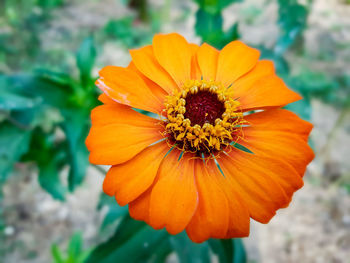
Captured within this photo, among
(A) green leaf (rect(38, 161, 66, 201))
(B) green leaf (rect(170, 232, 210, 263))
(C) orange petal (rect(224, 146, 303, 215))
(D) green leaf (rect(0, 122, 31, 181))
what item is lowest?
(A) green leaf (rect(38, 161, 66, 201))

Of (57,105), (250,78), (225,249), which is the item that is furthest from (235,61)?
Answer: (57,105)

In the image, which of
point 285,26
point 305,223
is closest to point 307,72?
point 305,223

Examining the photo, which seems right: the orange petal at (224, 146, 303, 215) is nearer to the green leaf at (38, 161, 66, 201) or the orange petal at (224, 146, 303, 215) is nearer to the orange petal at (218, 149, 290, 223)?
the orange petal at (218, 149, 290, 223)

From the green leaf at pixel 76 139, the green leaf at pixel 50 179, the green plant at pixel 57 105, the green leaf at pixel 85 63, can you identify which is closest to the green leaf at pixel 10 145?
the green plant at pixel 57 105

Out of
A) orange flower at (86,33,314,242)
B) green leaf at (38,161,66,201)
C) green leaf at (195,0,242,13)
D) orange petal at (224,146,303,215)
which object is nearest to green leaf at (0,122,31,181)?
green leaf at (38,161,66,201)

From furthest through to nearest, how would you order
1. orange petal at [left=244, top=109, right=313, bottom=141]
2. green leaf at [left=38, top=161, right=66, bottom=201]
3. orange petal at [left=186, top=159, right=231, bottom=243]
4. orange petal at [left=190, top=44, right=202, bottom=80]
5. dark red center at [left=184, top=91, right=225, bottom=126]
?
green leaf at [left=38, top=161, right=66, bottom=201] < orange petal at [left=190, top=44, right=202, bottom=80] < dark red center at [left=184, top=91, right=225, bottom=126] < orange petal at [left=244, top=109, right=313, bottom=141] < orange petal at [left=186, top=159, right=231, bottom=243]

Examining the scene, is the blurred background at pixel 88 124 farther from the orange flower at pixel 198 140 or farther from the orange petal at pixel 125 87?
the orange petal at pixel 125 87

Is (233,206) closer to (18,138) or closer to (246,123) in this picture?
(246,123)

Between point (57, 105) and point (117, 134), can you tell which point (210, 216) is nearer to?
point (117, 134)
